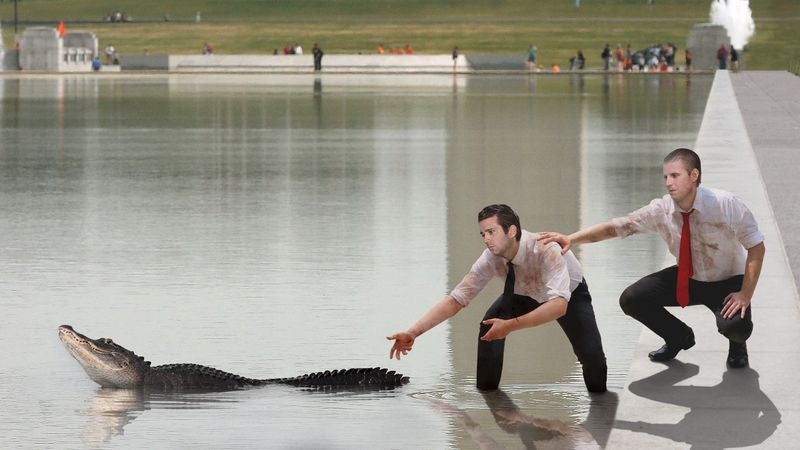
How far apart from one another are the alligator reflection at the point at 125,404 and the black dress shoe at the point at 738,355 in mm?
2345

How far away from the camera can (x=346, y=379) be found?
25.5 feet

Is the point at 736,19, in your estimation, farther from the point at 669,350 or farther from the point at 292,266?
the point at 669,350

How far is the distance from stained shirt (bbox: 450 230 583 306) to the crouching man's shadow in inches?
25.2

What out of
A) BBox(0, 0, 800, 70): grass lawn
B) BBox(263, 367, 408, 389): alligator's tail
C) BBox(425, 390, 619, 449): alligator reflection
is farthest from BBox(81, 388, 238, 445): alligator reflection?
BBox(0, 0, 800, 70): grass lawn

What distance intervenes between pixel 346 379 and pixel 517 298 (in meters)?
0.98

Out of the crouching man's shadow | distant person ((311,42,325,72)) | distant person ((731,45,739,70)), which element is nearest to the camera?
the crouching man's shadow

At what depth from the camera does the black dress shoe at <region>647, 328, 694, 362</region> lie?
7.86m

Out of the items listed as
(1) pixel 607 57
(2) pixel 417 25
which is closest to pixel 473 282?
(1) pixel 607 57

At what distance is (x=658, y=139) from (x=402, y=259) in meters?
15.5

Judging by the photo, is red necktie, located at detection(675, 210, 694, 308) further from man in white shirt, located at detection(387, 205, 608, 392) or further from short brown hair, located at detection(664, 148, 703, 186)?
man in white shirt, located at detection(387, 205, 608, 392)

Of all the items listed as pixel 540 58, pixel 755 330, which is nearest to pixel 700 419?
pixel 755 330

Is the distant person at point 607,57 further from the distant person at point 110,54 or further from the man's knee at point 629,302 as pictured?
the man's knee at point 629,302

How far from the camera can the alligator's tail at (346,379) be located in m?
7.74

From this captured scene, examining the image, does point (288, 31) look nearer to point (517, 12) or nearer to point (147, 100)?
point (517, 12)
